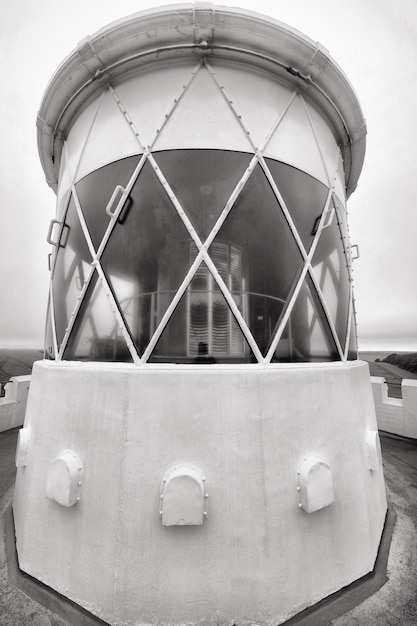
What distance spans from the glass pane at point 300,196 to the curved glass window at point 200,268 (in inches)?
0.5

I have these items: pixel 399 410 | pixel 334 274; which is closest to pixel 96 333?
pixel 334 274

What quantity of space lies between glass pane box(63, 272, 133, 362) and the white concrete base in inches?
7.6

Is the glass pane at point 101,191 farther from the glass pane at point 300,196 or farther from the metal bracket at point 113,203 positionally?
the glass pane at point 300,196

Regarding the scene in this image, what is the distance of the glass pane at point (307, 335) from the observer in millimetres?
2918

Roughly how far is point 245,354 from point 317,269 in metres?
1.34

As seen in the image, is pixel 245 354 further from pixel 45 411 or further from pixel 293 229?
pixel 45 411

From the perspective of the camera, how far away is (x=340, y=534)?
281 centimetres

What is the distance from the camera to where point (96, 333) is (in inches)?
118

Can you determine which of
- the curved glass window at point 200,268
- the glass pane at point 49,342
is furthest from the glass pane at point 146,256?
the glass pane at point 49,342

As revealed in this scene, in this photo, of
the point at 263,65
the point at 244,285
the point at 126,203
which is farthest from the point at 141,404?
the point at 263,65

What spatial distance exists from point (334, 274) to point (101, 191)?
9.56ft

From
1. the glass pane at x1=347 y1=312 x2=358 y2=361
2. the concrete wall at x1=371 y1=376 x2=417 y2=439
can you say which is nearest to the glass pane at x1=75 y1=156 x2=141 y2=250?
the glass pane at x1=347 y1=312 x2=358 y2=361

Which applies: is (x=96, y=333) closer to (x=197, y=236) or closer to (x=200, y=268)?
(x=200, y=268)

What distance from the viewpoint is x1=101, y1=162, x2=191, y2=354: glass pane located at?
9.23 feet
